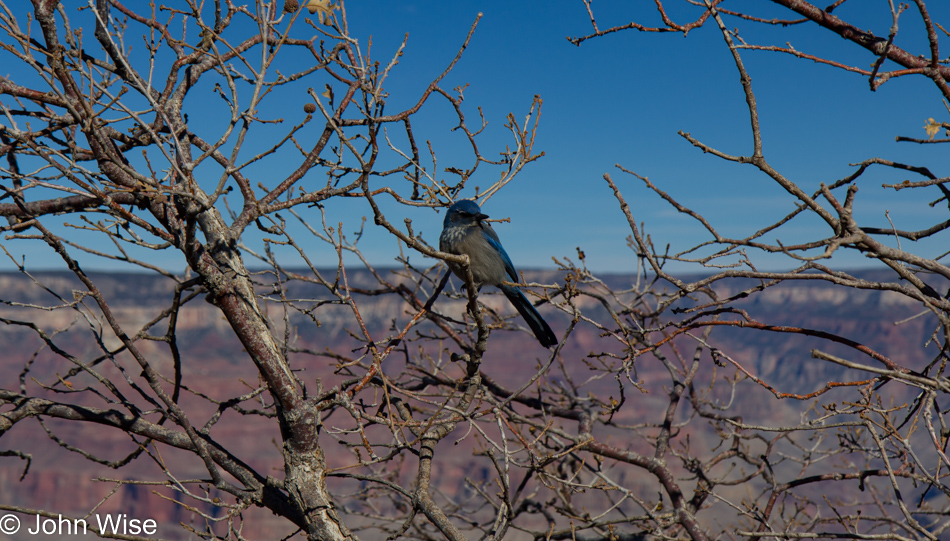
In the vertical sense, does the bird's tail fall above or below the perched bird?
below

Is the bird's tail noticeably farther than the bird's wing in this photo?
No

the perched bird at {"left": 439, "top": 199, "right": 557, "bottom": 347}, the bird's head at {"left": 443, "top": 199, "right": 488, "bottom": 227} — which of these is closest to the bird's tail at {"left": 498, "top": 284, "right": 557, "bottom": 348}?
the perched bird at {"left": 439, "top": 199, "right": 557, "bottom": 347}

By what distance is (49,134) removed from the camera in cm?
394

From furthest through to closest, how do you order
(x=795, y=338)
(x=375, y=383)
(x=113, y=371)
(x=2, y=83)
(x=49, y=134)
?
1. (x=795, y=338)
2. (x=113, y=371)
3. (x=375, y=383)
4. (x=49, y=134)
5. (x=2, y=83)

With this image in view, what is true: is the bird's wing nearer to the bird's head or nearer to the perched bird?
the perched bird

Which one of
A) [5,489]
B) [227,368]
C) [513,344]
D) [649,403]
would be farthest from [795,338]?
[5,489]

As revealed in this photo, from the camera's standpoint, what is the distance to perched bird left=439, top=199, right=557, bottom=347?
530 centimetres

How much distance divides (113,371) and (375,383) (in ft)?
165

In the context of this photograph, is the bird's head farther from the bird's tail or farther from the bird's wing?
the bird's tail

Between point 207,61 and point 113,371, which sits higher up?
point 113,371

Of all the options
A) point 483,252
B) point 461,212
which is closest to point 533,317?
point 483,252

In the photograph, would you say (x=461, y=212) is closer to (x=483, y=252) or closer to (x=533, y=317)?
(x=483, y=252)

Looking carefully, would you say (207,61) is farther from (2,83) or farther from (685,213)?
(685,213)

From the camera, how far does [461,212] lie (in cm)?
506
